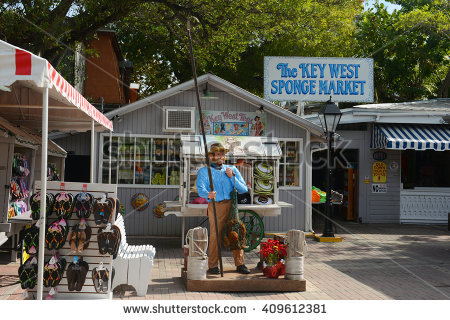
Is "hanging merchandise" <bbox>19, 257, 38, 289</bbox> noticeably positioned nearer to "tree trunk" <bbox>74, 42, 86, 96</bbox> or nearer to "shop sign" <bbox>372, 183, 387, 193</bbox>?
"shop sign" <bbox>372, 183, 387, 193</bbox>

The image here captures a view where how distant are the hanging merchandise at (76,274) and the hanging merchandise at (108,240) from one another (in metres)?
0.27

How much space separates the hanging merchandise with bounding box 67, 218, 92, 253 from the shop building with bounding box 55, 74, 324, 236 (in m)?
7.50

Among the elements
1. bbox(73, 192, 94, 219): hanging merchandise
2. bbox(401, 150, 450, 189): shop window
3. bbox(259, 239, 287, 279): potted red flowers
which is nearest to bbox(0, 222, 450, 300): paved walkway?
bbox(259, 239, 287, 279): potted red flowers

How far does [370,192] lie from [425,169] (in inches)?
88.0

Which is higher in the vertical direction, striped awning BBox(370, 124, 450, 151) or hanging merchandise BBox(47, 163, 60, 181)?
striped awning BBox(370, 124, 450, 151)

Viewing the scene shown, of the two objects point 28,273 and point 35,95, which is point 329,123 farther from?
point 28,273

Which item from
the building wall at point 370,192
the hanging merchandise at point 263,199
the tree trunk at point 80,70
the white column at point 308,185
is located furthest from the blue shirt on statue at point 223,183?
the tree trunk at point 80,70

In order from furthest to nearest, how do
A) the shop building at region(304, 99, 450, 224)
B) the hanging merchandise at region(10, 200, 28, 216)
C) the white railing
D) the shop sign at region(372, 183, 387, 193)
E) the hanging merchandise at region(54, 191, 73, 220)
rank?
the white railing < the shop sign at region(372, 183, 387, 193) < the shop building at region(304, 99, 450, 224) < the hanging merchandise at region(10, 200, 28, 216) < the hanging merchandise at region(54, 191, 73, 220)

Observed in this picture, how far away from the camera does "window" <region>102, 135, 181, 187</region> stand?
13.8 m

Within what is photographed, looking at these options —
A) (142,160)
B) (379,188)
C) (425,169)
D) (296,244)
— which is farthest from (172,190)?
(425,169)

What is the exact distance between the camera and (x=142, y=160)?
547 inches

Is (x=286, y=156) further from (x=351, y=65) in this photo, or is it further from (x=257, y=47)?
(x=257, y=47)

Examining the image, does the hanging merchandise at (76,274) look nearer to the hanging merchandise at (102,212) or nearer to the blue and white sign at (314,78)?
the hanging merchandise at (102,212)

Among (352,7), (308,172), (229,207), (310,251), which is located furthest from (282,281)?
(352,7)
